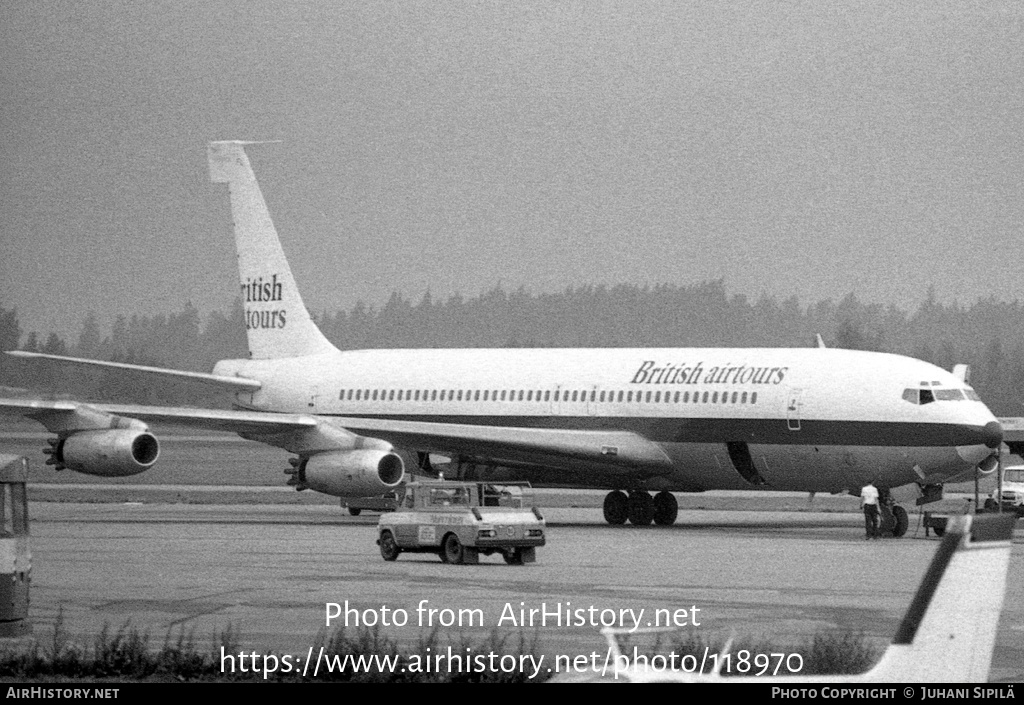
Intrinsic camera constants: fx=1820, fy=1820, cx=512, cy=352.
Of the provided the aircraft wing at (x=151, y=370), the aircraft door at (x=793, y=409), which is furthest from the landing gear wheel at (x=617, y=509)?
the aircraft wing at (x=151, y=370)

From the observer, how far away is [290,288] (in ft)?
170

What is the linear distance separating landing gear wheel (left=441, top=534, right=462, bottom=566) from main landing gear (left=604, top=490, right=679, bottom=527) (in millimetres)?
13679

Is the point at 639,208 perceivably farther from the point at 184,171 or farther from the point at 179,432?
the point at 184,171

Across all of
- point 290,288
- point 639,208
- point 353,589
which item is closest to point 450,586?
point 353,589

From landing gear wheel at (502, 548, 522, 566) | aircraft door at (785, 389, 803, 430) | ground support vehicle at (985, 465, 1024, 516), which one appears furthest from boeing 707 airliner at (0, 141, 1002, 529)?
landing gear wheel at (502, 548, 522, 566)

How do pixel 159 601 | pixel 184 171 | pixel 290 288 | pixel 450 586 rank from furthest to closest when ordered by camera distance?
pixel 290 288, pixel 184 171, pixel 450 586, pixel 159 601

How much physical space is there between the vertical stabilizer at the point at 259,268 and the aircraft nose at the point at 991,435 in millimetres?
A: 20452

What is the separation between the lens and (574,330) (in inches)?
2653

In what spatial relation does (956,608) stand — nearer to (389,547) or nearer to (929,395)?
(389,547)

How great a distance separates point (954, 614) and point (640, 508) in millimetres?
33124

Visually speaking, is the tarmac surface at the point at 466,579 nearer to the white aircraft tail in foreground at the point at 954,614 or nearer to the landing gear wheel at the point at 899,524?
the landing gear wheel at the point at 899,524

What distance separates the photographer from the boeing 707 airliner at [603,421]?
3838 centimetres
